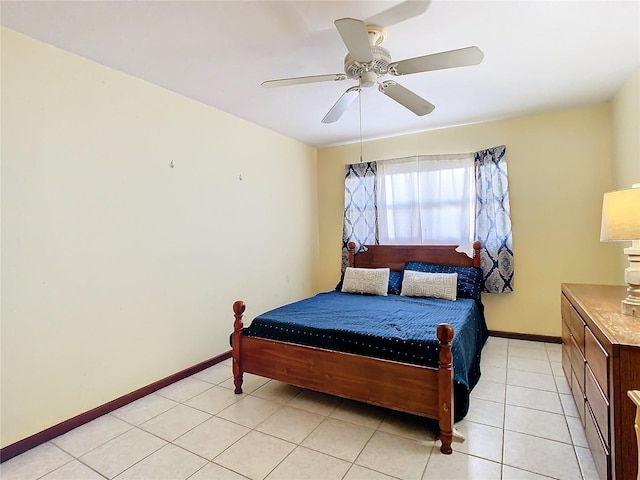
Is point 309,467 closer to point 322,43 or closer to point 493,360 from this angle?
point 493,360

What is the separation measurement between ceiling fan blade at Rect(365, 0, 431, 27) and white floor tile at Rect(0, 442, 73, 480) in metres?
3.07

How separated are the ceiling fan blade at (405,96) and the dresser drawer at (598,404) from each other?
1873mm

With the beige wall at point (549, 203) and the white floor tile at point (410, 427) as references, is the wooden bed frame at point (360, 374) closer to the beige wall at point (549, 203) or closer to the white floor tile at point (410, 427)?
the white floor tile at point (410, 427)

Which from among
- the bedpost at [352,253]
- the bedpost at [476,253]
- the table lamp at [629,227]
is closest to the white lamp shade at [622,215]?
the table lamp at [629,227]

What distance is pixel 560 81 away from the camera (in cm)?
283

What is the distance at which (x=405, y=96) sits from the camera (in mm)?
2312

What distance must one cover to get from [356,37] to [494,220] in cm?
289

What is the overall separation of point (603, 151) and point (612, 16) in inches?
75.5

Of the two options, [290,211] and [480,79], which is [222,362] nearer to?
[290,211]

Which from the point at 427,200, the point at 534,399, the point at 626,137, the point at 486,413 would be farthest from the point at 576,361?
the point at 427,200

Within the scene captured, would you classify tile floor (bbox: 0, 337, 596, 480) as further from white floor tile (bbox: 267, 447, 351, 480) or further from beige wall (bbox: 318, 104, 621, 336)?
beige wall (bbox: 318, 104, 621, 336)

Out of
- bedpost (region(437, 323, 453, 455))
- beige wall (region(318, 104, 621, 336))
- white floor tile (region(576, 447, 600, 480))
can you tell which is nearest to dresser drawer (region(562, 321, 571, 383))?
white floor tile (region(576, 447, 600, 480))

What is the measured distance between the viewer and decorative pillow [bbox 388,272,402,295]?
382 centimetres

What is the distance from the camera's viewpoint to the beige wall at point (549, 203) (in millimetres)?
3445
